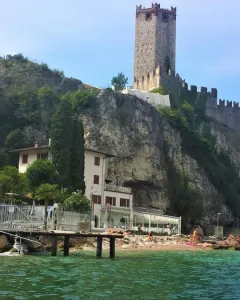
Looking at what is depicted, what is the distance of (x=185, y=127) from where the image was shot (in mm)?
86125

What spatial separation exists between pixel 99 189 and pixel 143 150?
60.0 ft

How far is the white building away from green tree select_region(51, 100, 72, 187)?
6.49 feet

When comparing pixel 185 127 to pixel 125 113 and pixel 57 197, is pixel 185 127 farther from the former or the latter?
pixel 57 197

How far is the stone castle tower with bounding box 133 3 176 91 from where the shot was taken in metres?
96.0

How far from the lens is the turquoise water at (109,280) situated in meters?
15.2

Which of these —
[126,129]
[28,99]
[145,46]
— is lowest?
[126,129]

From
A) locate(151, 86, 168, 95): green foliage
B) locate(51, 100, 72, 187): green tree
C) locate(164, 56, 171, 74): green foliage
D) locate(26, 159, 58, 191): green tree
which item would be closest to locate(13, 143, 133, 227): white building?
locate(51, 100, 72, 187): green tree

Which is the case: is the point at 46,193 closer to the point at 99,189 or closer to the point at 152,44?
the point at 99,189

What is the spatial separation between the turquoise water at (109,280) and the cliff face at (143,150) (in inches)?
1793

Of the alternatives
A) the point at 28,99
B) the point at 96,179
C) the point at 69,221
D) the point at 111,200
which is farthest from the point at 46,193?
the point at 28,99

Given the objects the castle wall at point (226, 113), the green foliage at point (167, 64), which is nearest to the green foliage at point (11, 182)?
the green foliage at point (167, 64)

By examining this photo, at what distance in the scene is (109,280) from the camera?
18.3 metres

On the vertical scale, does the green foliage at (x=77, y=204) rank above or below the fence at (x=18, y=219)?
above

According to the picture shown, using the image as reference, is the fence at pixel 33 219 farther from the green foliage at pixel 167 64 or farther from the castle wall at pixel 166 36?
the castle wall at pixel 166 36
